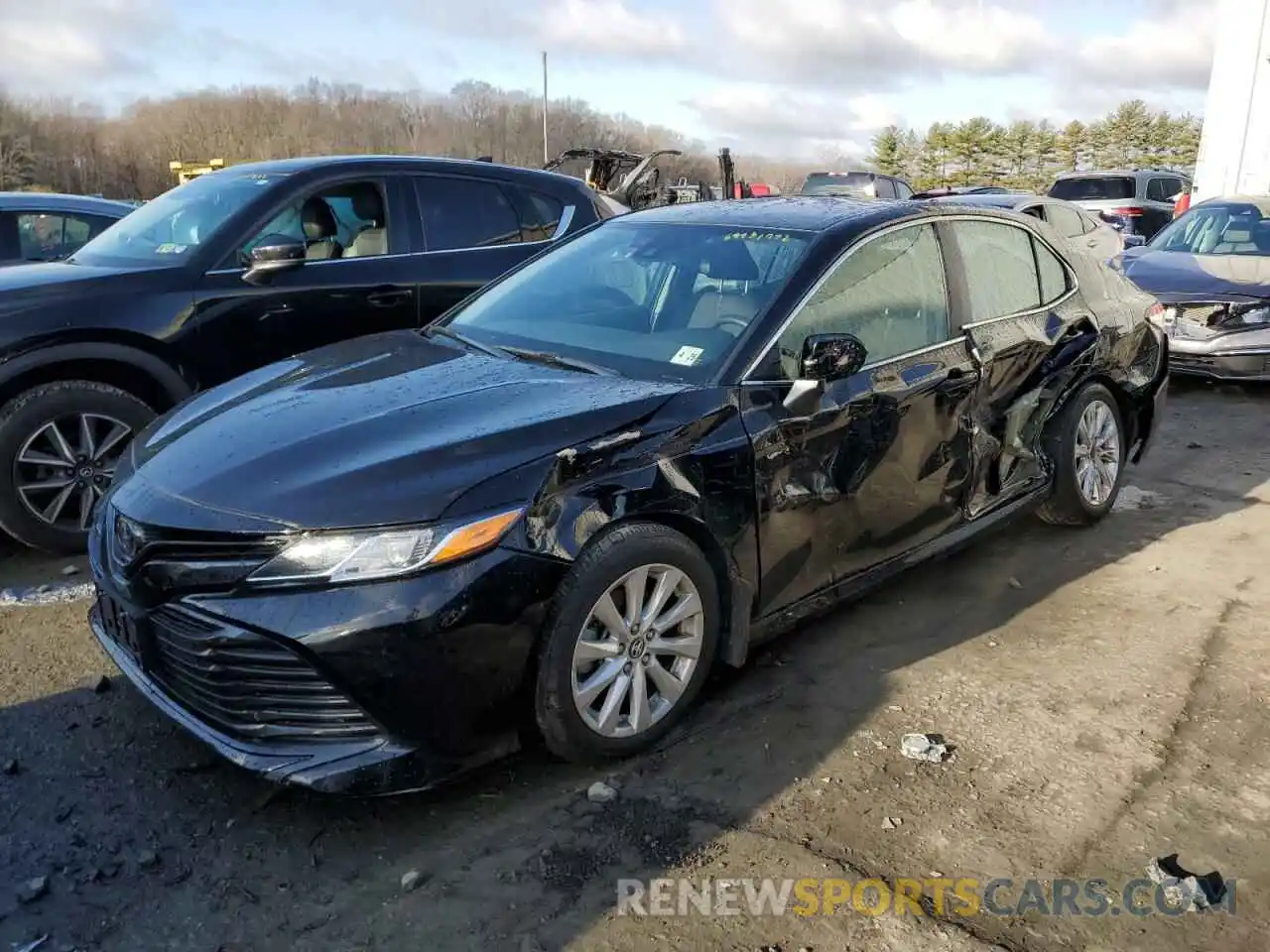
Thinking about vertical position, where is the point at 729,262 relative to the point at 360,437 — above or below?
above

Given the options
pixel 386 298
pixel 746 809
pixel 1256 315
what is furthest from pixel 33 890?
pixel 1256 315

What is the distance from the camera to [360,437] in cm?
294

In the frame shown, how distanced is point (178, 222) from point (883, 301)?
145 inches

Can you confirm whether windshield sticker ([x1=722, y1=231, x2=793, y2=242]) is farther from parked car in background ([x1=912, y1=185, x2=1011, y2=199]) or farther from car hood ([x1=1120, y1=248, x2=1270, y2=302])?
parked car in background ([x1=912, y1=185, x2=1011, y2=199])

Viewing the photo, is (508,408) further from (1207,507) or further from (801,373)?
(1207,507)

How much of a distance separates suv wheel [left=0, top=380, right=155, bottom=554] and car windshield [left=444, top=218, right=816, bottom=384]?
1718 millimetres

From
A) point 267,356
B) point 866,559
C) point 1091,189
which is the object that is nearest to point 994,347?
point 866,559

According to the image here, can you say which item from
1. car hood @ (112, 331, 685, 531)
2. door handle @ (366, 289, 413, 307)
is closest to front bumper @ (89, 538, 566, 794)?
car hood @ (112, 331, 685, 531)

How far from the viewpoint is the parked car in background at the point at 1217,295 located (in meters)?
7.82

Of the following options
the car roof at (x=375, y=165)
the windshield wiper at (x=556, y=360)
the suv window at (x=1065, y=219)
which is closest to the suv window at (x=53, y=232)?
the car roof at (x=375, y=165)

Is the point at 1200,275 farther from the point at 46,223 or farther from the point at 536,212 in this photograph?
the point at 46,223

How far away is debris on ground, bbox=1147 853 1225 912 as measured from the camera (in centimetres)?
254

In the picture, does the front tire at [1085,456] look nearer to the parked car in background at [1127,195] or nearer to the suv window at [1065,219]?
the suv window at [1065,219]

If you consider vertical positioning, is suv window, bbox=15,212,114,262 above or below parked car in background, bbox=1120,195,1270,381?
above
